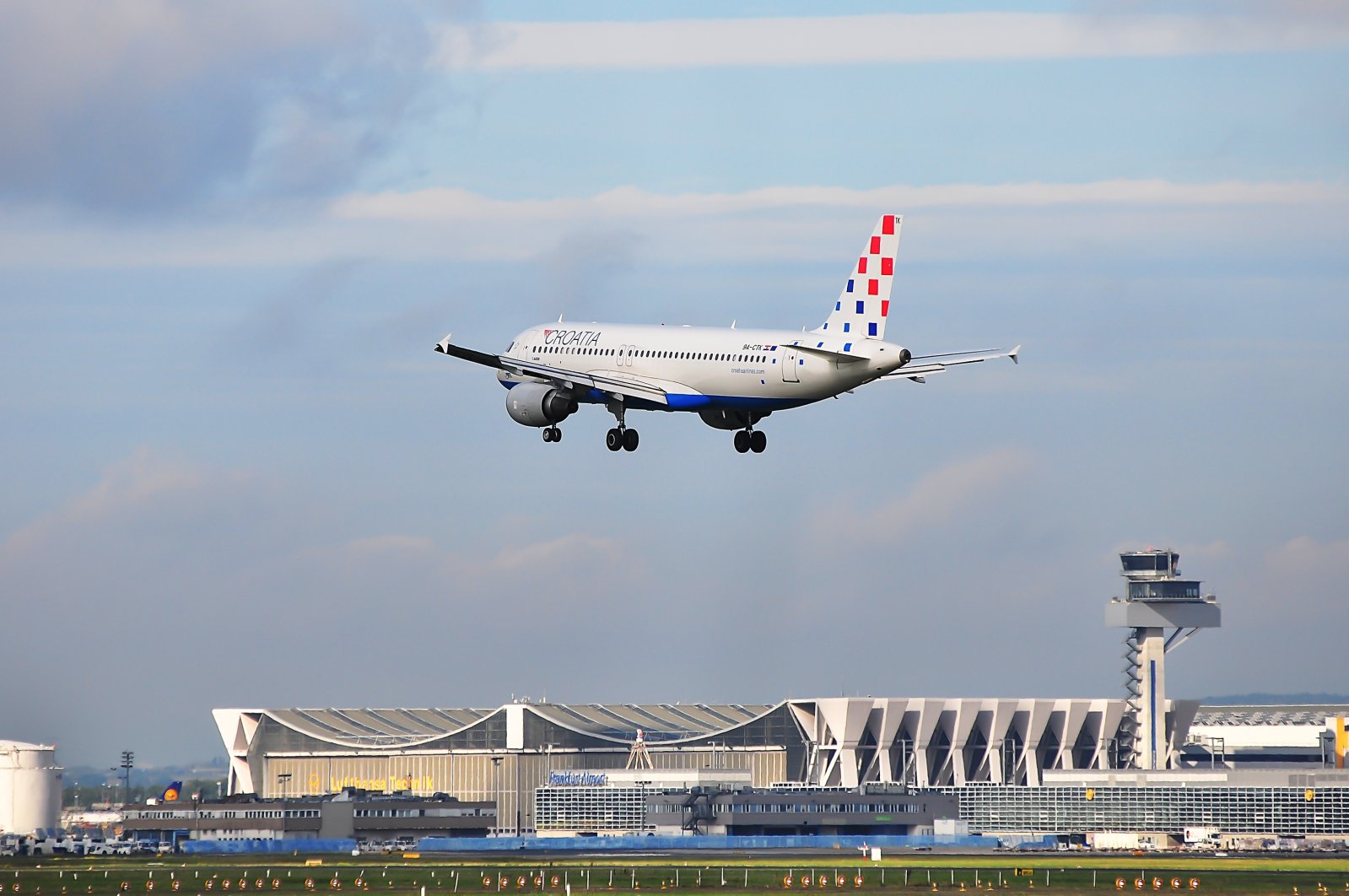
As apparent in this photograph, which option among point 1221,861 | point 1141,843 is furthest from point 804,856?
point 1141,843

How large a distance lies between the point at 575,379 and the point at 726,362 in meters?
8.78

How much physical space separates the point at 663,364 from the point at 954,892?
133 feet

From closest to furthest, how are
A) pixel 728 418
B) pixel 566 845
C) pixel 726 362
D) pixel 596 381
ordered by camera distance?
pixel 726 362, pixel 728 418, pixel 596 381, pixel 566 845

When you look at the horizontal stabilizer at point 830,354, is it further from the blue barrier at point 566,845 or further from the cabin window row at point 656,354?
the blue barrier at point 566,845

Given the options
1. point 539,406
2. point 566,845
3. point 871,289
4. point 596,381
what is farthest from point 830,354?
point 566,845

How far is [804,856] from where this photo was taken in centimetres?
16550

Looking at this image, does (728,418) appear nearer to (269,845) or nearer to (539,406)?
(539,406)

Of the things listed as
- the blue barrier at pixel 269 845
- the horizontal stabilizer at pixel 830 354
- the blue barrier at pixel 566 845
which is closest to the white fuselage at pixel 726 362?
the horizontal stabilizer at pixel 830 354

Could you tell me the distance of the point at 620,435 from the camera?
92.9 metres

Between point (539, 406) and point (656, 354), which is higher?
point (656, 354)

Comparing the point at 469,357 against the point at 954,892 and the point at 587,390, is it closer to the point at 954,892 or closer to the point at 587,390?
the point at 587,390

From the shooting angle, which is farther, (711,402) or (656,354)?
(656,354)

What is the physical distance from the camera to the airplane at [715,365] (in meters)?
83.8

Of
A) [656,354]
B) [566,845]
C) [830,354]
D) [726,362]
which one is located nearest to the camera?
[830,354]
